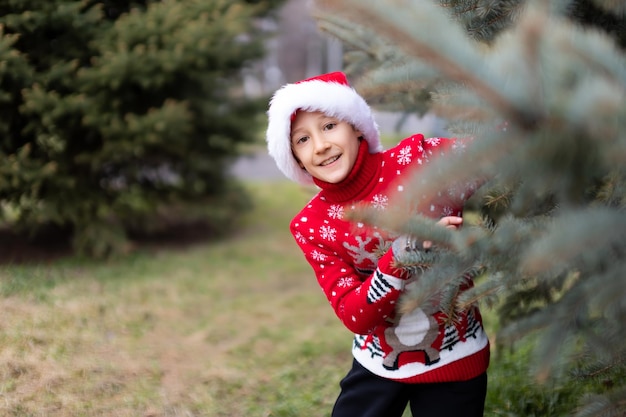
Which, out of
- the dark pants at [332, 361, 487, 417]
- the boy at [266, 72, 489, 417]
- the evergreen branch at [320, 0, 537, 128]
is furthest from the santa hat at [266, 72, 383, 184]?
the evergreen branch at [320, 0, 537, 128]

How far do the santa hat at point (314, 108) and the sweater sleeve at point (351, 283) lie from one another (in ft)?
0.80

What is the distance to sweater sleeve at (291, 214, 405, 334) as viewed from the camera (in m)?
1.76

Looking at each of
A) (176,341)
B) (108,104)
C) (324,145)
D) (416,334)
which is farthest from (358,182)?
(108,104)

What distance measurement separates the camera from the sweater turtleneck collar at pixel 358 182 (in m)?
→ 2.05

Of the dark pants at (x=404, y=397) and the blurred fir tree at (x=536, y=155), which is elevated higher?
the blurred fir tree at (x=536, y=155)

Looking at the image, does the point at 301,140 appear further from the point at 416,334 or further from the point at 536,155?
the point at 536,155

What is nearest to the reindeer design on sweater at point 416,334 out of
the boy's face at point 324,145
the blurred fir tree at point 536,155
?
the blurred fir tree at point 536,155

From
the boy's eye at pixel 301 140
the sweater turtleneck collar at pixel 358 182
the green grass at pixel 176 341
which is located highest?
the boy's eye at pixel 301 140

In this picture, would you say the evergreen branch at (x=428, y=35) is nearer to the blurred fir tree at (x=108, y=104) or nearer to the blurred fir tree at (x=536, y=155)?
the blurred fir tree at (x=536, y=155)

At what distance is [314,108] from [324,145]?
12 cm

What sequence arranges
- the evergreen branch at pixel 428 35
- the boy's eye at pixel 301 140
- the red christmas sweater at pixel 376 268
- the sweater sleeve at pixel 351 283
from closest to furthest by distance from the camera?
the evergreen branch at pixel 428 35, the sweater sleeve at pixel 351 283, the red christmas sweater at pixel 376 268, the boy's eye at pixel 301 140

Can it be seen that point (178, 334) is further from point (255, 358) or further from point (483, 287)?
point (483, 287)

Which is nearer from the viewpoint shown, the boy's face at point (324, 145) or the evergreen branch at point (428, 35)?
the evergreen branch at point (428, 35)

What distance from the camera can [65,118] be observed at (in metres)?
5.02
